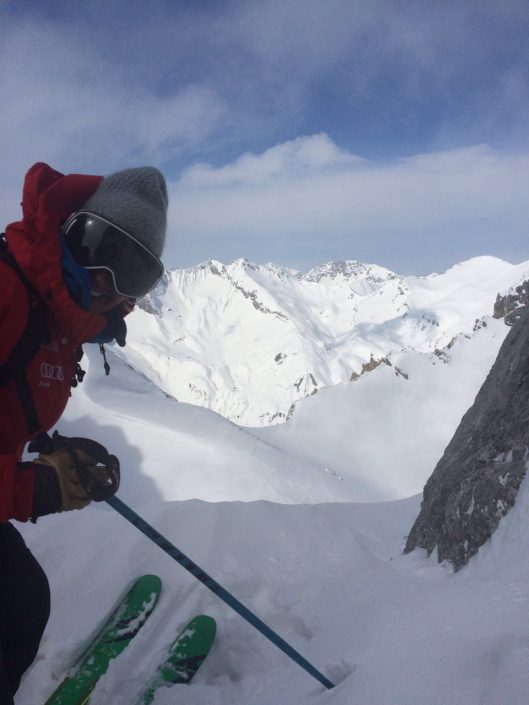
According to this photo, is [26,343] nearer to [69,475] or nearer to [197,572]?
[69,475]

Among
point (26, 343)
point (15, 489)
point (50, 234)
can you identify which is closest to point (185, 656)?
point (15, 489)

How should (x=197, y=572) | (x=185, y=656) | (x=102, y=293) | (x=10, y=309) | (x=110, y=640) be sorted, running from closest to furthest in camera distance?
1. (x=10, y=309)
2. (x=102, y=293)
3. (x=197, y=572)
4. (x=185, y=656)
5. (x=110, y=640)

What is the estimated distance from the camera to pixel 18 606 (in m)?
2.88

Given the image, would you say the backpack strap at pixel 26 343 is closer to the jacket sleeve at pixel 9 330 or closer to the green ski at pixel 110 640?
the jacket sleeve at pixel 9 330

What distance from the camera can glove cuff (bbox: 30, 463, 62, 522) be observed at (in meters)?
2.62

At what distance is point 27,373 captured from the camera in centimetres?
263

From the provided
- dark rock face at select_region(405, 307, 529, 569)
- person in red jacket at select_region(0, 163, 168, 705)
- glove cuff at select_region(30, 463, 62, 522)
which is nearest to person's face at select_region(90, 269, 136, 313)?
person in red jacket at select_region(0, 163, 168, 705)

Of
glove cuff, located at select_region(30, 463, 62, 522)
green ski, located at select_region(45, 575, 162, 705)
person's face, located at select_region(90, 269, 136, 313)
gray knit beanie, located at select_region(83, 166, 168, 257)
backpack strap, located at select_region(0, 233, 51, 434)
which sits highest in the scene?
gray knit beanie, located at select_region(83, 166, 168, 257)

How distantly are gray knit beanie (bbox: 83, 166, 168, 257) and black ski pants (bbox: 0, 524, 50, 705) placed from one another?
6.53 ft

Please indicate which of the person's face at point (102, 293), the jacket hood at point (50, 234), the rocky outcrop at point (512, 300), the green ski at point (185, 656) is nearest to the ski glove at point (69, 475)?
the jacket hood at point (50, 234)

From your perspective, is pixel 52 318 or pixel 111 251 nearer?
pixel 52 318

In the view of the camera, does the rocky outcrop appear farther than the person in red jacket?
Yes

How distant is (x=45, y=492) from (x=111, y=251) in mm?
1394

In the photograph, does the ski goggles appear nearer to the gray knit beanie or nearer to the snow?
the gray knit beanie
